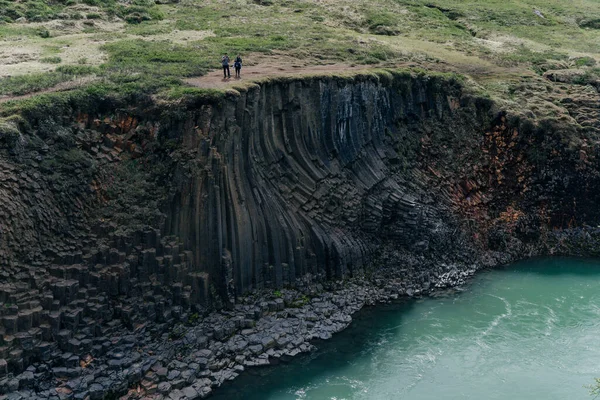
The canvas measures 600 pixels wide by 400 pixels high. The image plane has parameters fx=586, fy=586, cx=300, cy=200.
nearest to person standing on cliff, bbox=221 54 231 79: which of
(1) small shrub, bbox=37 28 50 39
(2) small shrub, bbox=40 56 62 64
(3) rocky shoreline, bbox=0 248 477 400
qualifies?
(2) small shrub, bbox=40 56 62 64

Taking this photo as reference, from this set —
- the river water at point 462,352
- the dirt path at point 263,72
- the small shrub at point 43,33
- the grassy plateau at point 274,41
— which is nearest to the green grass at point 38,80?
the grassy plateau at point 274,41

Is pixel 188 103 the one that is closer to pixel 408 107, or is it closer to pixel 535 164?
pixel 408 107

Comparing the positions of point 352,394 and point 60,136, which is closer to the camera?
point 352,394

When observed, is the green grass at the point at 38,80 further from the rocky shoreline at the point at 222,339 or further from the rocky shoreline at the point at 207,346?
the rocky shoreline at the point at 207,346

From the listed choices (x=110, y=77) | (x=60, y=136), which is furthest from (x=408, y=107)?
(x=60, y=136)

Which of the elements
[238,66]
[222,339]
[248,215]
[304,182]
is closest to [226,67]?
[238,66]

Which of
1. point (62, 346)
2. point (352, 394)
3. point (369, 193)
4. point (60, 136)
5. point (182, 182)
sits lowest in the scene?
point (352, 394)

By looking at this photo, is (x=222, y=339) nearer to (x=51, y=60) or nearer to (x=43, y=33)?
(x=51, y=60)

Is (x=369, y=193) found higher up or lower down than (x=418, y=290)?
higher up
